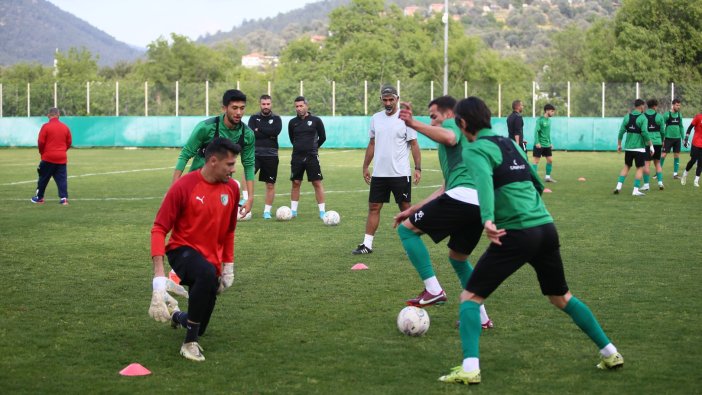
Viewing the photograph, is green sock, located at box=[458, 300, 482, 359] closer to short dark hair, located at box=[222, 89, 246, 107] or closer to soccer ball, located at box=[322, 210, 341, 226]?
short dark hair, located at box=[222, 89, 246, 107]

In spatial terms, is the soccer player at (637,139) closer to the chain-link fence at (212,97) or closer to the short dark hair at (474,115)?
the short dark hair at (474,115)

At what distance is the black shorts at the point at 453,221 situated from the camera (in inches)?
314

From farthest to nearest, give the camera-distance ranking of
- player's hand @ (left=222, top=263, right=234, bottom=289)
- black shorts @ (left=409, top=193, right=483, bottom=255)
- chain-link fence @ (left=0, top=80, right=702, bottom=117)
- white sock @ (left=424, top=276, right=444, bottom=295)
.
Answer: chain-link fence @ (left=0, top=80, right=702, bottom=117) → white sock @ (left=424, top=276, right=444, bottom=295) → black shorts @ (left=409, top=193, right=483, bottom=255) → player's hand @ (left=222, top=263, right=234, bottom=289)

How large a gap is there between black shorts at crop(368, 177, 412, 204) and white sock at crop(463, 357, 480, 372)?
5.85m

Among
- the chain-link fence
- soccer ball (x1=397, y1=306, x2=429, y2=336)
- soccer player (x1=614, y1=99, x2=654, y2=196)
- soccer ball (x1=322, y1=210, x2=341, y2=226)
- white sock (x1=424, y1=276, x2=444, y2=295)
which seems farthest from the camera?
the chain-link fence

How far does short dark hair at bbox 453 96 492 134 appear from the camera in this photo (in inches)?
249

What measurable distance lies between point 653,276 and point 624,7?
177 ft

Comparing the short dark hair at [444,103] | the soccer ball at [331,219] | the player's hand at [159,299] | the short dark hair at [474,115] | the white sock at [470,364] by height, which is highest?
the short dark hair at [444,103]

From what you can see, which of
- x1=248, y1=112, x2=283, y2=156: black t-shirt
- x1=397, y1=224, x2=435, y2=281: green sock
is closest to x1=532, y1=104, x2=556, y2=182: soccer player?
x1=248, y1=112, x2=283, y2=156: black t-shirt

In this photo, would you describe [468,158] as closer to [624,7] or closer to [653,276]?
[653,276]

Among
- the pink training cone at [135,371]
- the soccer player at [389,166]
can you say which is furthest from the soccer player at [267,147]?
the pink training cone at [135,371]

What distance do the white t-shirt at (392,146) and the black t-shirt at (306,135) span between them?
174 inches

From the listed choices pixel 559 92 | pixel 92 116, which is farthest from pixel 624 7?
pixel 92 116

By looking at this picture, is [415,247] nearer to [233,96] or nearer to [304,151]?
[233,96]
